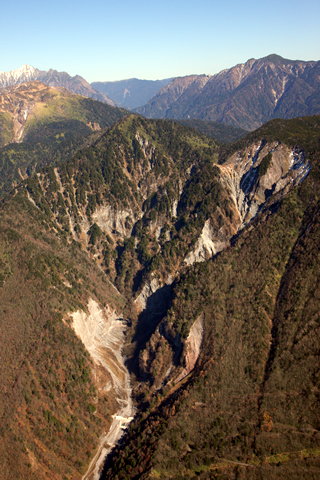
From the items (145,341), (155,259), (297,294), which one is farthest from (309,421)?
(155,259)

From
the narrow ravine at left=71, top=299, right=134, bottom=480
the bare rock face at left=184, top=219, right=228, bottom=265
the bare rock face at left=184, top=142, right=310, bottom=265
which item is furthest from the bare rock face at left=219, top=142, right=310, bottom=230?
the narrow ravine at left=71, top=299, right=134, bottom=480

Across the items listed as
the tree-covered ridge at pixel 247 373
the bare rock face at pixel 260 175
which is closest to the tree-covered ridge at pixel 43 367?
the tree-covered ridge at pixel 247 373

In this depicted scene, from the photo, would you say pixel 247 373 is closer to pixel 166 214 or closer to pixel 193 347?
pixel 193 347

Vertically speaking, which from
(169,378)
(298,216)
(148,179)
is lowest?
(169,378)

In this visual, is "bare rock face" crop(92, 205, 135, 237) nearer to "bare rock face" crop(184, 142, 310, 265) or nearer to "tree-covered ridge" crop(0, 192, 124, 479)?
"tree-covered ridge" crop(0, 192, 124, 479)

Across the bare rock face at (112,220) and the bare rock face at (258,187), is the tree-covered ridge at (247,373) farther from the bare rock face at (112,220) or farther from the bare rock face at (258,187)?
the bare rock face at (112,220)

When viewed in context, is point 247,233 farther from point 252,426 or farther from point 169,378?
point 252,426

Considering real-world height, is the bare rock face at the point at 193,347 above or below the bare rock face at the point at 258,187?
below
